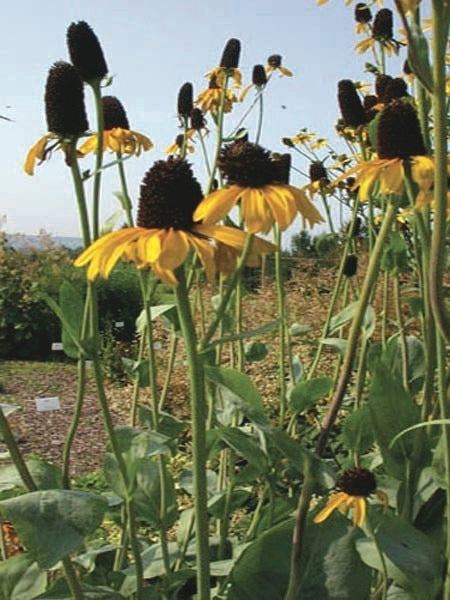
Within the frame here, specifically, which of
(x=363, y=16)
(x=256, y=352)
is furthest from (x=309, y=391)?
(x=363, y=16)

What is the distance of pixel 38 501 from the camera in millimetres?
1154

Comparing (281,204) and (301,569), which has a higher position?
(281,204)

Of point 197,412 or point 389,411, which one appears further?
point 389,411

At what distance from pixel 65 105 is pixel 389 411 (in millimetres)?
769

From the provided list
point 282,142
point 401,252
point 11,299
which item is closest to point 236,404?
point 401,252

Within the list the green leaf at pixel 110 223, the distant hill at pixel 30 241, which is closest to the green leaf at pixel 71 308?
the green leaf at pixel 110 223

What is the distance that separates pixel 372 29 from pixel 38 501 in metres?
1.88

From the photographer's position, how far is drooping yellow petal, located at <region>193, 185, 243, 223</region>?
102 cm

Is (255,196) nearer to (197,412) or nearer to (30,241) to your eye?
(197,412)

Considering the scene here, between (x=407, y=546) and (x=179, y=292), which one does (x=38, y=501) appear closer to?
(x=179, y=292)

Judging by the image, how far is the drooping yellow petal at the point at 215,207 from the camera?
1.02 m

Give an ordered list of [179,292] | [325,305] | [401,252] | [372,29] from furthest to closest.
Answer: [325,305], [372,29], [401,252], [179,292]

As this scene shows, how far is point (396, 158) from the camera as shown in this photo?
129 cm

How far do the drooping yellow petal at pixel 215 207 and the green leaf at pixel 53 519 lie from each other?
1.44 ft
